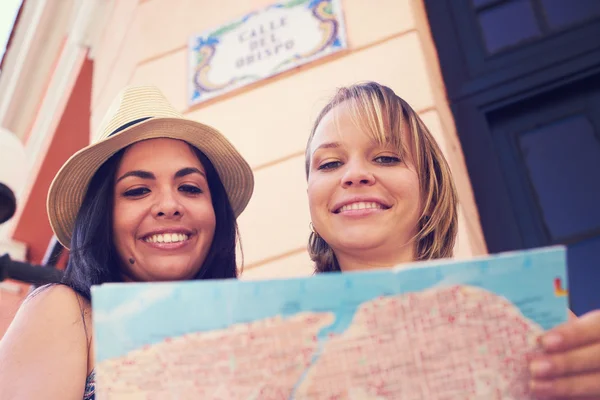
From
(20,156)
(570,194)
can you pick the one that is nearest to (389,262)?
(570,194)

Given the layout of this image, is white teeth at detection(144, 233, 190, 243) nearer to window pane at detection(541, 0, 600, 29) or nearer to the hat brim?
the hat brim

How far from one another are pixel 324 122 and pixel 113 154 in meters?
0.53

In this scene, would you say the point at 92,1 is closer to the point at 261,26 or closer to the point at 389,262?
the point at 261,26

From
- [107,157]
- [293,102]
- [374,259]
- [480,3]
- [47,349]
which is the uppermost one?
[480,3]

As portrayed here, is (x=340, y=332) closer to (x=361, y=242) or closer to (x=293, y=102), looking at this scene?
(x=361, y=242)

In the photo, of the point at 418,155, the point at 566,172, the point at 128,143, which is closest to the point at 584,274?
the point at 566,172

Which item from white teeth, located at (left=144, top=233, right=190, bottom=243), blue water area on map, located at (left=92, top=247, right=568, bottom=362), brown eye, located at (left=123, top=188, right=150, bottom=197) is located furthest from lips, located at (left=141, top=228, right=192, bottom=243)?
blue water area on map, located at (left=92, top=247, right=568, bottom=362)

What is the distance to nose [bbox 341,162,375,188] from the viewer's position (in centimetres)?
124

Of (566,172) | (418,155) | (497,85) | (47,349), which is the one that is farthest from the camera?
(497,85)

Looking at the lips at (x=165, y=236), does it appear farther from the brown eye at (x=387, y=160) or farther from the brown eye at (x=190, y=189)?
the brown eye at (x=387, y=160)

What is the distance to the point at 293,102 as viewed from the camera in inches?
96.9

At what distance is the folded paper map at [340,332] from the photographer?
0.72 metres

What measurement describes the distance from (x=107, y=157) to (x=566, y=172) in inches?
57.2

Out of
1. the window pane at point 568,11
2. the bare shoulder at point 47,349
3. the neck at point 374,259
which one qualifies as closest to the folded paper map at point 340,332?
the bare shoulder at point 47,349
